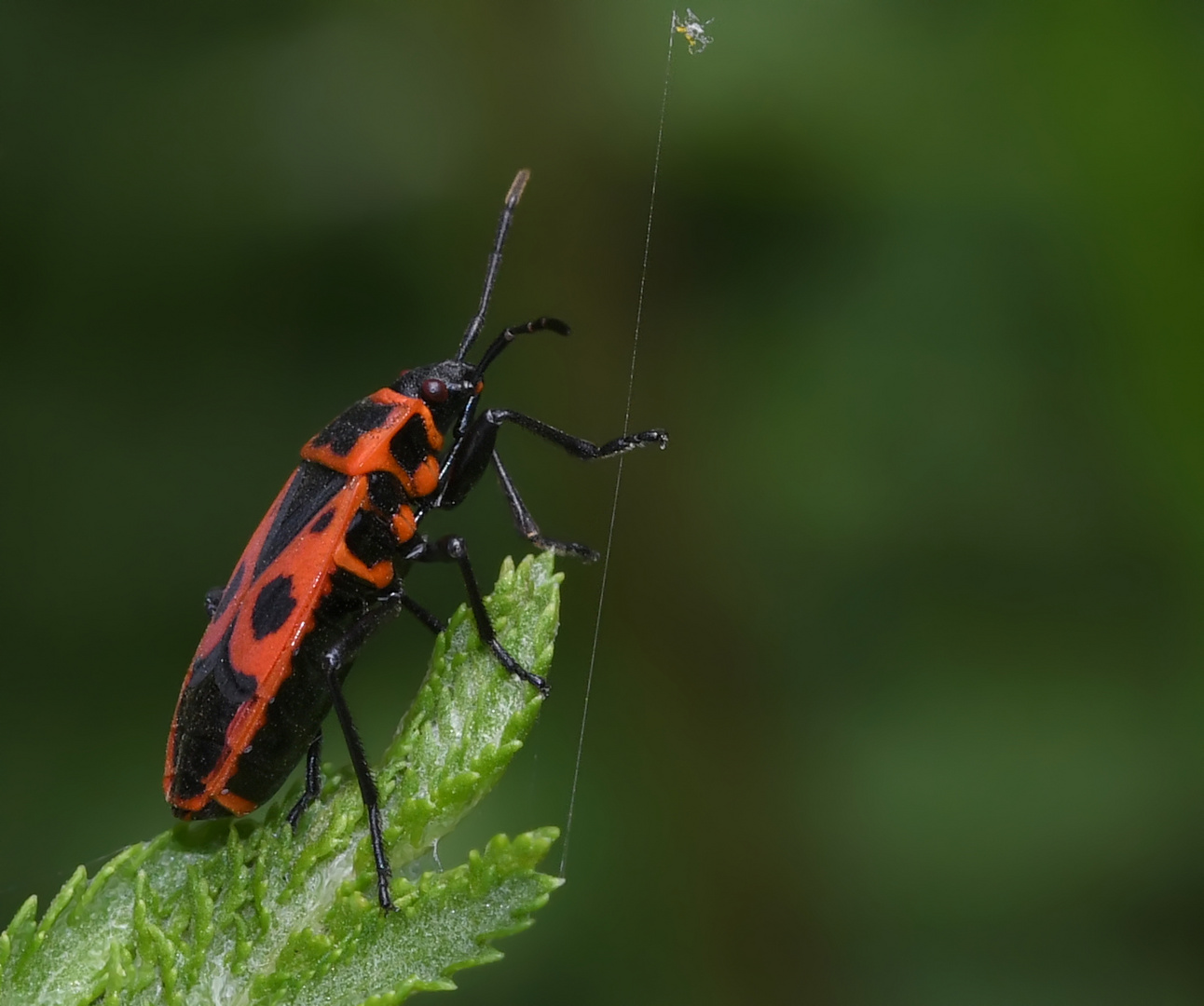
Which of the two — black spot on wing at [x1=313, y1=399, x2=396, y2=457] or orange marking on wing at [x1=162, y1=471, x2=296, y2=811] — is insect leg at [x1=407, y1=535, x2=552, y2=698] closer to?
black spot on wing at [x1=313, y1=399, x2=396, y2=457]

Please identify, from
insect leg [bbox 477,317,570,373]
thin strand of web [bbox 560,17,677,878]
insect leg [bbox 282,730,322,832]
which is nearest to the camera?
insect leg [bbox 282,730,322,832]

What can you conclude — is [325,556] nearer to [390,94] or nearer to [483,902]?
[483,902]

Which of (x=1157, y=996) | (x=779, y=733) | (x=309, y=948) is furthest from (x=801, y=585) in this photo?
(x=309, y=948)

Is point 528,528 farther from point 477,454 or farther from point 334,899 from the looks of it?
point 334,899

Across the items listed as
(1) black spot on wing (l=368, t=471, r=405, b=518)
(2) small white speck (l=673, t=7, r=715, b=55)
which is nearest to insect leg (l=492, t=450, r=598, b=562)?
(1) black spot on wing (l=368, t=471, r=405, b=518)

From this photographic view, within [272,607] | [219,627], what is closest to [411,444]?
[272,607]

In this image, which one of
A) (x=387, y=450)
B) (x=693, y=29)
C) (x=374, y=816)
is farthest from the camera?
(x=693, y=29)
